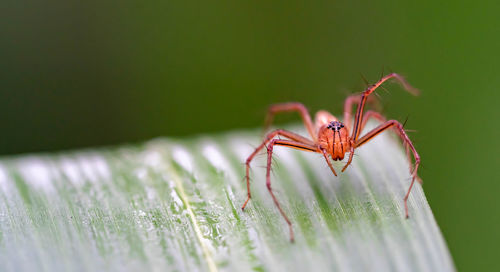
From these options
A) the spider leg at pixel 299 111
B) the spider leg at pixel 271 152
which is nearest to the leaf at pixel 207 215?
the spider leg at pixel 271 152

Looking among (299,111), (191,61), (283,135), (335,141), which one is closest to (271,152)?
(283,135)

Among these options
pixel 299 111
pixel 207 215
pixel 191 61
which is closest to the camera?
pixel 207 215

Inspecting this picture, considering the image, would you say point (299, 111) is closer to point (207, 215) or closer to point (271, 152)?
point (271, 152)

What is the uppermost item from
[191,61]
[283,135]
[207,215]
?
[191,61]

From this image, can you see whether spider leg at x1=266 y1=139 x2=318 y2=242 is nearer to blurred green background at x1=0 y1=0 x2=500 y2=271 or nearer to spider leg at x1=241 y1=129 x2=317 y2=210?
spider leg at x1=241 y1=129 x2=317 y2=210

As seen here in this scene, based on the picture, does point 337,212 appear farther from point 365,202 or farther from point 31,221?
point 31,221

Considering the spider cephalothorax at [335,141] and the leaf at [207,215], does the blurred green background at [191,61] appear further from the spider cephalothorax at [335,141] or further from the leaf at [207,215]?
the leaf at [207,215]

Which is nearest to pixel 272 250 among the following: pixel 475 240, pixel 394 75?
pixel 394 75
